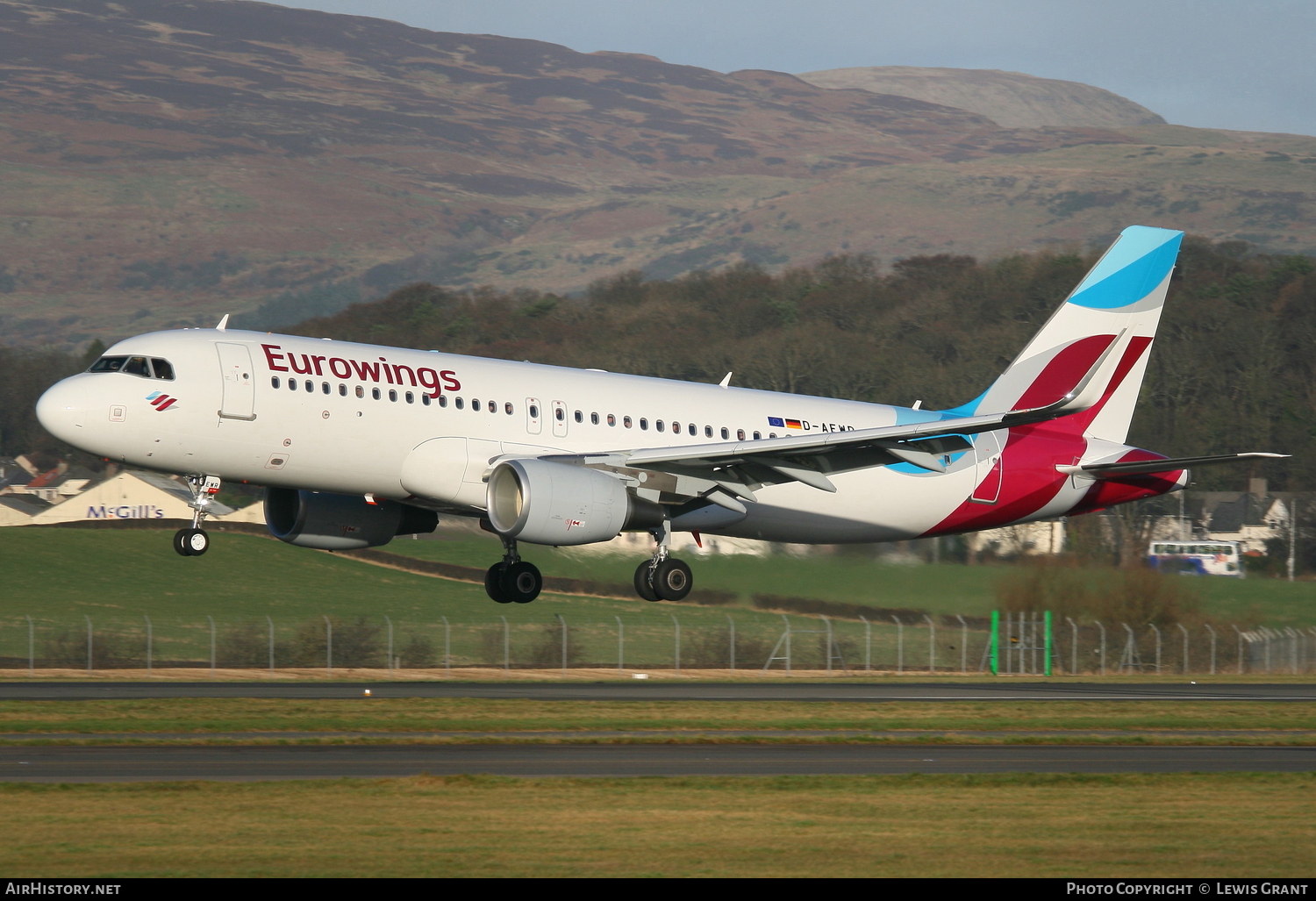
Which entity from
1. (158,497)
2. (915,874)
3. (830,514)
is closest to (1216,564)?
(830,514)

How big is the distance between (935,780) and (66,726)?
52.3 ft

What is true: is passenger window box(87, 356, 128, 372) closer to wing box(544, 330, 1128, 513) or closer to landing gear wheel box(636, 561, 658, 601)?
wing box(544, 330, 1128, 513)

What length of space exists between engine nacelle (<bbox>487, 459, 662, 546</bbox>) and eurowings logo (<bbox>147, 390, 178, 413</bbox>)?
21.0ft

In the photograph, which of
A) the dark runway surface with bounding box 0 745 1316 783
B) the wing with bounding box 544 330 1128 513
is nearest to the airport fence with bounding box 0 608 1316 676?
the wing with bounding box 544 330 1128 513

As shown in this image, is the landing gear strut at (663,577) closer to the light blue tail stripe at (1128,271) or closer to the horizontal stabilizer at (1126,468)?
the horizontal stabilizer at (1126,468)

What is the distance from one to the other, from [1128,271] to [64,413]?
2678 centimetres

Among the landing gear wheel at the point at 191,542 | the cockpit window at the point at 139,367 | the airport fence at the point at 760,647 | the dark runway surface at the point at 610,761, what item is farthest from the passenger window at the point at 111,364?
the airport fence at the point at 760,647

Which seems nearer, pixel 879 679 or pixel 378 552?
pixel 879 679

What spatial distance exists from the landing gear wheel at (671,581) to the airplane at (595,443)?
0.14 ft

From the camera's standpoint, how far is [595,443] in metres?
34.6

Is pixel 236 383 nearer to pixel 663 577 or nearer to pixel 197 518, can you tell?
pixel 197 518

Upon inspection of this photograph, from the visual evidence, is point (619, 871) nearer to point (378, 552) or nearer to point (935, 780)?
point (935, 780)

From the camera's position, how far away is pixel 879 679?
1848 inches
